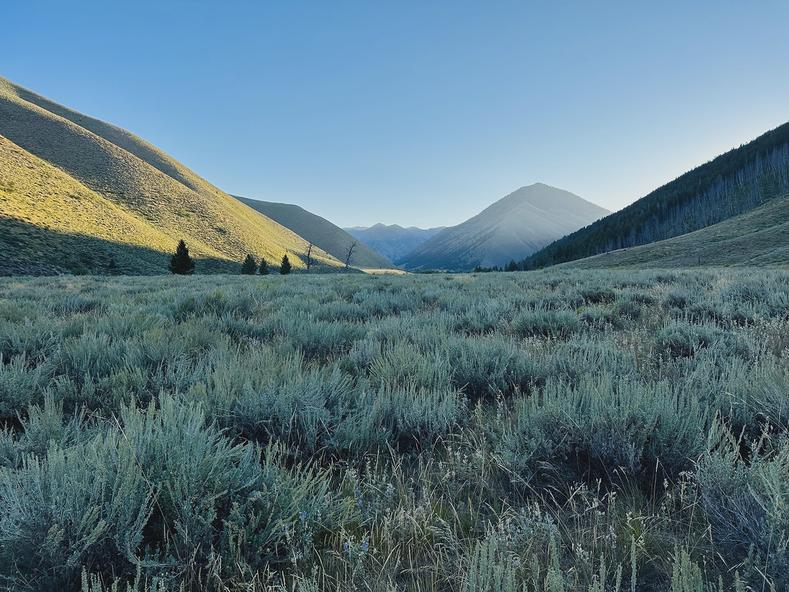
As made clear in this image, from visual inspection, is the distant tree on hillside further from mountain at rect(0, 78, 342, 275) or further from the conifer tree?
mountain at rect(0, 78, 342, 275)

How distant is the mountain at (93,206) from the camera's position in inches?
1764

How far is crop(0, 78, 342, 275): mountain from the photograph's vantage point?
4481 centimetres

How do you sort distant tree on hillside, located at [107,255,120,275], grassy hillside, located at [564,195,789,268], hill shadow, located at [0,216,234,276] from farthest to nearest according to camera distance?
distant tree on hillside, located at [107,255,120,275]
grassy hillside, located at [564,195,789,268]
hill shadow, located at [0,216,234,276]

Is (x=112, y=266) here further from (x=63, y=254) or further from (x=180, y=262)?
(x=180, y=262)

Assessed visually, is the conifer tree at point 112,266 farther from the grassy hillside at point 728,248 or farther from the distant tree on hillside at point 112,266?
the grassy hillside at point 728,248

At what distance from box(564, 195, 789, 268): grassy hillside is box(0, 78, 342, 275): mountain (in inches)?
2736

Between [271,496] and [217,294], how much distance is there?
21.8 ft

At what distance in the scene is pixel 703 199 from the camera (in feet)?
346

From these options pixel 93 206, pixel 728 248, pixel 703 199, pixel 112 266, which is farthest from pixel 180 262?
pixel 703 199

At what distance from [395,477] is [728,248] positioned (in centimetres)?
6296

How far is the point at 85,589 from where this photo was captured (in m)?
0.88

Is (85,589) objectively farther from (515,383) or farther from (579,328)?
(579,328)

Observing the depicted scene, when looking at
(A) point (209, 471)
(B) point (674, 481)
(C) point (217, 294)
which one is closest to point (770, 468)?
(B) point (674, 481)

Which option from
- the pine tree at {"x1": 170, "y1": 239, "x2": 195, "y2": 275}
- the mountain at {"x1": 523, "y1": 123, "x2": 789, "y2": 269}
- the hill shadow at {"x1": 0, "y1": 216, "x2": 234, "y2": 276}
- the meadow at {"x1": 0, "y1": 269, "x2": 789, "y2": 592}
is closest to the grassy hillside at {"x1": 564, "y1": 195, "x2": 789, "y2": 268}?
the mountain at {"x1": 523, "y1": 123, "x2": 789, "y2": 269}
